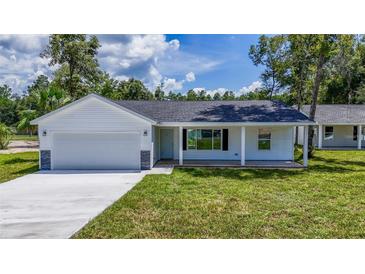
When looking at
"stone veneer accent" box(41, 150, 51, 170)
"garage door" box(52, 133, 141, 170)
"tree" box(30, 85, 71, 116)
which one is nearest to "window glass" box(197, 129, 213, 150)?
"garage door" box(52, 133, 141, 170)

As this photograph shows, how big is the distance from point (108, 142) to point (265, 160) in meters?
8.28

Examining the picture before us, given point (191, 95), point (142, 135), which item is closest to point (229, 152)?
point (142, 135)

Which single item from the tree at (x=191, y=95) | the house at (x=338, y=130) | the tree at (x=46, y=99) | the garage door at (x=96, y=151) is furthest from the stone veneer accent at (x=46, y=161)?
the tree at (x=191, y=95)

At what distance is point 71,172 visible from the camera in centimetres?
1239

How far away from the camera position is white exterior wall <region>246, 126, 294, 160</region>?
15.4 meters

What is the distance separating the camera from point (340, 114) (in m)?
24.2

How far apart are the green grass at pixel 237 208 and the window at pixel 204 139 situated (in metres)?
4.30

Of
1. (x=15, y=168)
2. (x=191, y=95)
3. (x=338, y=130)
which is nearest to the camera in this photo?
(x=15, y=168)

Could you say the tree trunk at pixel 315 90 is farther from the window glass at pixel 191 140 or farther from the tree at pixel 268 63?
the tree at pixel 268 63

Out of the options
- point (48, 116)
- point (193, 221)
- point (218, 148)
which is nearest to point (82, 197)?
point (193, 221)

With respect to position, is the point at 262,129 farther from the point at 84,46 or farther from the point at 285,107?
the point at 84,46

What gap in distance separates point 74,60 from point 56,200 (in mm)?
24763

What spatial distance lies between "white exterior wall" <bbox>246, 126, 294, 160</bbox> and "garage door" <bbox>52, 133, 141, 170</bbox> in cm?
628

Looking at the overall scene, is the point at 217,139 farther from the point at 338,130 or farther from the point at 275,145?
the point at 338,130
